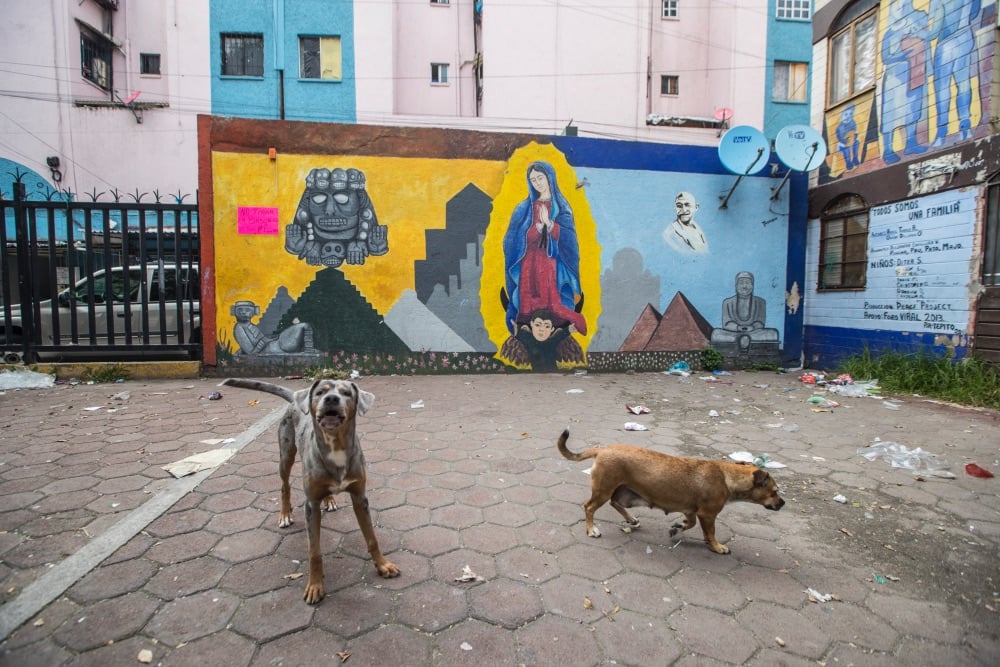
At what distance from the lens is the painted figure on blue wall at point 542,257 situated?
745 cm

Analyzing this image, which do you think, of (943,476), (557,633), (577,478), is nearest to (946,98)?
(943,476)

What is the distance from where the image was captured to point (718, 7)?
59.7 ft

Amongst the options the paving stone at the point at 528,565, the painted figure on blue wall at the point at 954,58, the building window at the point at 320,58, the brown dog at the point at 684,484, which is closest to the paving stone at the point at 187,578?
the paving stone at the point at 528,565

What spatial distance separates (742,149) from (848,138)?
2.18m

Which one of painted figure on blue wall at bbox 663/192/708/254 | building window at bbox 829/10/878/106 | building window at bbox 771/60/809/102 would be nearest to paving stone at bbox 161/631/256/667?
painted figure on blue wall at bbox 663/192/708/254

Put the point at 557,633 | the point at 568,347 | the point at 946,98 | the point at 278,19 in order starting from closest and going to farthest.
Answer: the point at 557,633
the point at 946,98
the point at 568,347
the point at 278,19

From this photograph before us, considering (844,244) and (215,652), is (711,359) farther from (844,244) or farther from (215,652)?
(215,652)

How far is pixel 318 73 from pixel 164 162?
19.7 feet

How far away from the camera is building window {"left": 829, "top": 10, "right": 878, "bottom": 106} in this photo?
7.71 metres

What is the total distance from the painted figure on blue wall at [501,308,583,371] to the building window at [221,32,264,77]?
15.1 meters

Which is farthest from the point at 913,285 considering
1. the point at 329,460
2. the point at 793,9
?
the point at 793,9

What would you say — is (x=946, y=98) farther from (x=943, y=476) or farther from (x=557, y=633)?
(x=557, y=633)

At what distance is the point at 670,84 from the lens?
1870 centimetres

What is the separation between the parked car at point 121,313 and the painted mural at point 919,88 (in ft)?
35.3
